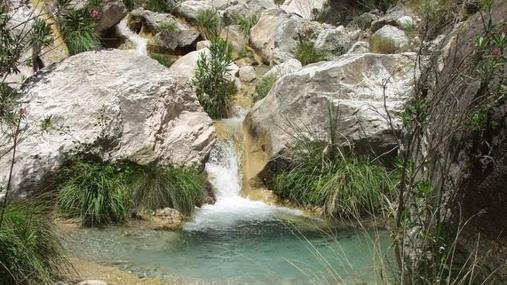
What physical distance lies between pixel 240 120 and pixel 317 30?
4.44 m

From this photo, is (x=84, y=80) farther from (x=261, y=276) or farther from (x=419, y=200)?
(x=419, y=200)

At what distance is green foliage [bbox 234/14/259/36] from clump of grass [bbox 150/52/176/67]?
2268 mm

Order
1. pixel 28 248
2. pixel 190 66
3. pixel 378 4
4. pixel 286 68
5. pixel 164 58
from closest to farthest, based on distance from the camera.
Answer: pixel 28 248 < pixel 190 66 < pixel 286 68 < pixel 164 58 < pixel 378 4

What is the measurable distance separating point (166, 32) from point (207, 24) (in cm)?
116

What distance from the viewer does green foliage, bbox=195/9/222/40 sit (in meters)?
14.5

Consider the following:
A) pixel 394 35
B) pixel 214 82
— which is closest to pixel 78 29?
pixel 214 82

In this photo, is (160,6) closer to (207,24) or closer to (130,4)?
(130,4)

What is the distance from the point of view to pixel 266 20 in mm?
14789

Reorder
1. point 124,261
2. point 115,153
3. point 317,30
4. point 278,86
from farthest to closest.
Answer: point 317,30, point 278,86, point 115,153, point 124,261

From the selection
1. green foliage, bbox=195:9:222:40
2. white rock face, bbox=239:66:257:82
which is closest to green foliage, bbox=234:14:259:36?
green foliage, bbox=195:9:222:40

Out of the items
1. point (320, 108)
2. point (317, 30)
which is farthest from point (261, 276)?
point (317, 30)

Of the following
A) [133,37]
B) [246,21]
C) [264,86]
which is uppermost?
[246,21]

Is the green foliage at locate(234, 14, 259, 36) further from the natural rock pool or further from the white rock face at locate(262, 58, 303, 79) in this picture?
the natural rock pool

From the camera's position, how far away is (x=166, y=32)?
13766 mm
